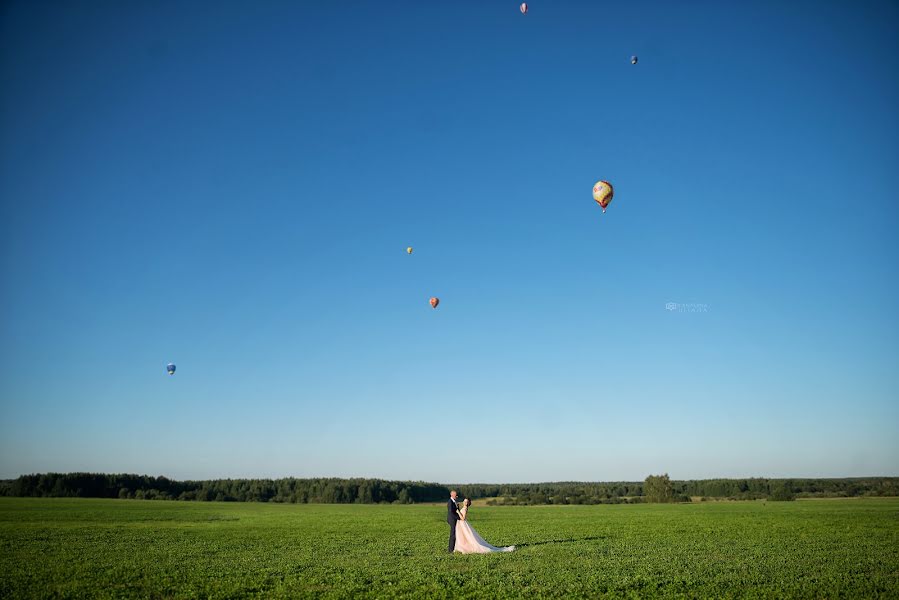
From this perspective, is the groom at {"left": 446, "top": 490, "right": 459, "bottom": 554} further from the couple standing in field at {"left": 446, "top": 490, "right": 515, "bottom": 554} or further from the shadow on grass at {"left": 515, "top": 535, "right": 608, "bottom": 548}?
the shadow on grass at {"left": 515, "top": 535, "right": 608, "bottom": 548}

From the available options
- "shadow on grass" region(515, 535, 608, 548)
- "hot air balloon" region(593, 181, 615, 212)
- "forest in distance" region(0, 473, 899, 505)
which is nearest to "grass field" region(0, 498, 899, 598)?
"shadow on grass" region(515, 535, 608, 548)

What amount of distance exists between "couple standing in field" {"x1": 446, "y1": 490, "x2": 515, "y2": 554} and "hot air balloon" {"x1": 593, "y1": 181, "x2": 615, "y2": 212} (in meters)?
24.6

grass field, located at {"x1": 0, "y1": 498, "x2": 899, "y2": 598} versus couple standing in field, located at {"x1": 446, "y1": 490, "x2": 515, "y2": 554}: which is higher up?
couple standing in field, located at {"x1": 446, "y1": 490, "x2": 515, "y2": 554}

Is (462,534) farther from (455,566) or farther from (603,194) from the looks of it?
(603,194)

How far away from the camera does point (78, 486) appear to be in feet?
426

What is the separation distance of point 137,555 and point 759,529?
37.0 m

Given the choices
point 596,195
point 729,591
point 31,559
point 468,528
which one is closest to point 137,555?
point 31,559

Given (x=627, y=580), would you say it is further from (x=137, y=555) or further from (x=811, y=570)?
(x=137, y=555)

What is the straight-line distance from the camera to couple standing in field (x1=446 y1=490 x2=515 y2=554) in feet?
84.1

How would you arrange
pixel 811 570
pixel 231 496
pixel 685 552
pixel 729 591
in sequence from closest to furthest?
pixel 729 591
pixel 811 570
pixel 685 552
pixel 231 496

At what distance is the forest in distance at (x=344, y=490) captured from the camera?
12244cm

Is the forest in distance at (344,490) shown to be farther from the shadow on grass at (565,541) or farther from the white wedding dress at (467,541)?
the white wedding dress at (467,541)

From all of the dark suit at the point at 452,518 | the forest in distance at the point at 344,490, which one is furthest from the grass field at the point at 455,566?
the forest in distance at the point at 344,490

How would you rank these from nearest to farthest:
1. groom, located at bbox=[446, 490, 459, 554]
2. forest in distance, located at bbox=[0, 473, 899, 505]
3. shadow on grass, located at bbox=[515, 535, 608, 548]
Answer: groom, located at bbox=[446, 490, 459, 554] < shadow on grass, located at bbox=[515, 535, 608, 548] < forest in distance, located at bbox=[0, 473, 899, 505]
